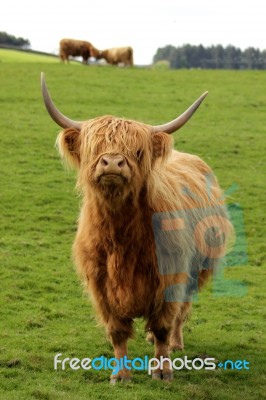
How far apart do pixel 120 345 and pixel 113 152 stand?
4.93 feet

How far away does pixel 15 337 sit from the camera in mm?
6043

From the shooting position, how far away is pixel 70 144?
5031mm

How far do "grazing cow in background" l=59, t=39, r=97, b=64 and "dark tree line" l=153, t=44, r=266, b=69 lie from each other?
737 centimetres

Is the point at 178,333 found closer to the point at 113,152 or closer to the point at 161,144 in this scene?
the point at 161,144

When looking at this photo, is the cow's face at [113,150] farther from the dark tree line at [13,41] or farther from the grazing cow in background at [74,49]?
the dark tree line at [13,41]

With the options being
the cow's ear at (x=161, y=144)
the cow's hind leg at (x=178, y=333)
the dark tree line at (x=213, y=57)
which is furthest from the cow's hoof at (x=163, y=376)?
the dark tree line at (x=213, y=57)

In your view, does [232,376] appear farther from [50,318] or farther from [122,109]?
[122,109]

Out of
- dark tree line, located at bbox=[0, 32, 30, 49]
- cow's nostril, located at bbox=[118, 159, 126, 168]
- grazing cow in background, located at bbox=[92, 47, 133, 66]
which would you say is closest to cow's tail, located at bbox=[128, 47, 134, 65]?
grazing cow in background, located at bbox=[92, 47, 133, 66]

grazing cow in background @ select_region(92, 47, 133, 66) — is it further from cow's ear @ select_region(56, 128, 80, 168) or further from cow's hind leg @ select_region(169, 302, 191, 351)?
cow's ear @ select_region(56, 128, 80, 168)

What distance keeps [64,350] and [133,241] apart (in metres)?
1.36

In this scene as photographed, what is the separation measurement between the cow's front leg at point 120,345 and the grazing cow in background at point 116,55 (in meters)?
28.1

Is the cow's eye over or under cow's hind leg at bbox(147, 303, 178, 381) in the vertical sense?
over

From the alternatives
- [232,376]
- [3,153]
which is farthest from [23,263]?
[3,153]

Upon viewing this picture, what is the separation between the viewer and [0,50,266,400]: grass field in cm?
523
